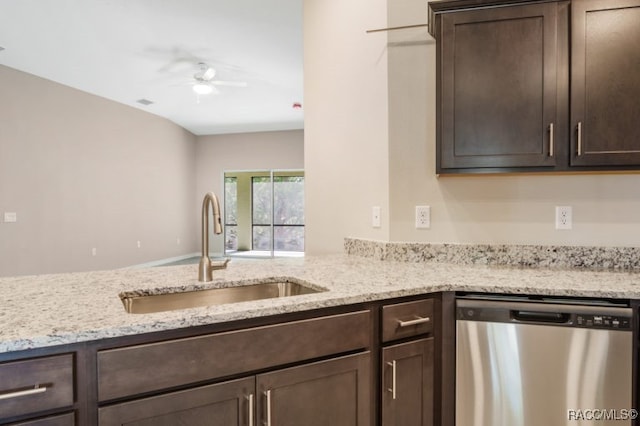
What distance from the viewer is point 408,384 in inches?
59.1

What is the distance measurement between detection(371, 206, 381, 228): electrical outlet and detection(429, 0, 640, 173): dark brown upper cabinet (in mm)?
483

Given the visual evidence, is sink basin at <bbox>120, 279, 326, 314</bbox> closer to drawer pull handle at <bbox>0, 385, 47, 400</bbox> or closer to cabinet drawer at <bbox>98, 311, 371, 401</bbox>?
cabinet drawer at <bbox>98, 311, 371, 401</bbox>

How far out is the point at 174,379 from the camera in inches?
42.4

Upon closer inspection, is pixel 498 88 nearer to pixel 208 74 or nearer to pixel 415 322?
pixel 415 322

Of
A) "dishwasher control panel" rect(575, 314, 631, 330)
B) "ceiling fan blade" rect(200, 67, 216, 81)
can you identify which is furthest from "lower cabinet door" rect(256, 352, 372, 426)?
"ceiling fan blade" rect(200, 67, 216, 81)

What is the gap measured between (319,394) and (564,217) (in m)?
1.62

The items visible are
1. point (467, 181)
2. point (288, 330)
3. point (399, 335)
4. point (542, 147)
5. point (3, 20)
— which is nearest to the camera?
point (288, 330)

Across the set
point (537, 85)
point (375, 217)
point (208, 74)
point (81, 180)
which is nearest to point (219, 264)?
point (375, 217)

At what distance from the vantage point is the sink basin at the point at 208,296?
59.4 inches

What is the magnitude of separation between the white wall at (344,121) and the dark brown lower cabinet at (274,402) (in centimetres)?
104

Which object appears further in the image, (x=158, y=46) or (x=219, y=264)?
(x=158, y=46)

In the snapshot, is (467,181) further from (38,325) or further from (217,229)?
(38,325)

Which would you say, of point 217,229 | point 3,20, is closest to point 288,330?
point 217,229

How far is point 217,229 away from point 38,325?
0.72m
